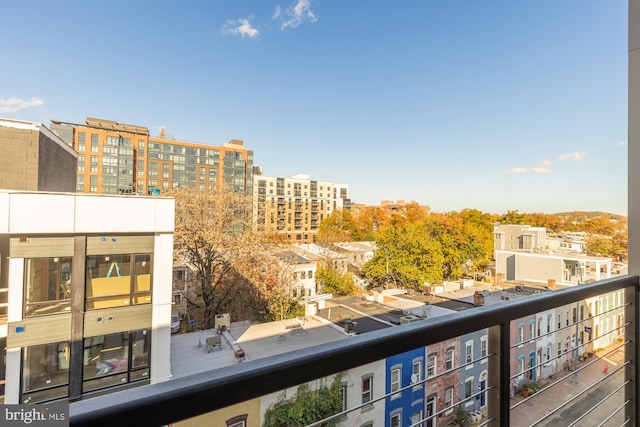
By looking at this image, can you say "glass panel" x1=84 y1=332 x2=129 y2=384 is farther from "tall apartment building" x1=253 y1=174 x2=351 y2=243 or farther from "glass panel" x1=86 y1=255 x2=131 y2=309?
"tall apartment building" x1=253 y1=174 x2=351 y2=243

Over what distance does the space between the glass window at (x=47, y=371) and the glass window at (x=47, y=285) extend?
16.9 inches

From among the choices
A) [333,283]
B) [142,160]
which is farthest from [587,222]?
[142,160]

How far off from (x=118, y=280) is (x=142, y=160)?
22.2 metres

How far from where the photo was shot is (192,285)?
32.0 ft

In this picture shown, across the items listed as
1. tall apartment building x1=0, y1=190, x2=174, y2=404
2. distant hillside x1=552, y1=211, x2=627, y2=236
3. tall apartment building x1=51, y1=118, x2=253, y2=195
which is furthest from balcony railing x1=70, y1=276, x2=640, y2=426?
tall apartment building x1=51, y1=118, x2=253, y2=195

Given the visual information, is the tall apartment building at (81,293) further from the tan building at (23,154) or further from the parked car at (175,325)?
the parked car at (175,325)

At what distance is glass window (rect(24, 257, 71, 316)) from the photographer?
349 centimetres

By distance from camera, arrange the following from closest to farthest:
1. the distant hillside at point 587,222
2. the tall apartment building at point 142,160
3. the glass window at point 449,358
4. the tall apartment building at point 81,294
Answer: the tall apartment building at point 81,294
the glass window at point 449,358
the distant hillside at point 587,222
the tall apartment building at point 142,160

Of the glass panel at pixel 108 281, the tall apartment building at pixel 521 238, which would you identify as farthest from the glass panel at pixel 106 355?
the tall apartment building at pixel 521 238

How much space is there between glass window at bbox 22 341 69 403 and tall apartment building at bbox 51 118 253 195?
50.5 ft

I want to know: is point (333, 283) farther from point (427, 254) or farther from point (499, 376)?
point (499, 376)

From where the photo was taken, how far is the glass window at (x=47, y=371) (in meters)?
3.53

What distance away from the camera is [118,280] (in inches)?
153

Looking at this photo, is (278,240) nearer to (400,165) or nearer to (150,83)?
(150,83)
